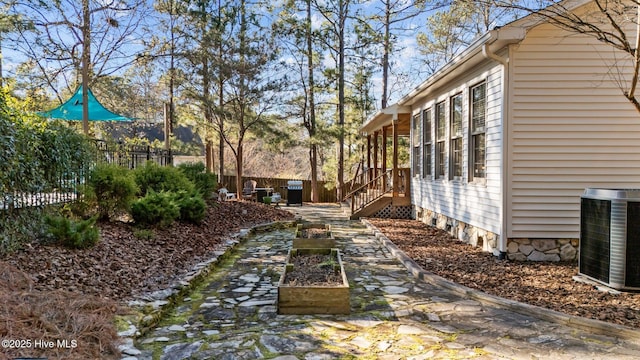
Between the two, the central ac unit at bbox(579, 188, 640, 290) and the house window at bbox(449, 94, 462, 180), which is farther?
the house window at bbox(449, 94, 462, 180)

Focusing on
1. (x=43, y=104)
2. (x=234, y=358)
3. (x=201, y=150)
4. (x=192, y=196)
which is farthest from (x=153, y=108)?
(x=234, y=358)

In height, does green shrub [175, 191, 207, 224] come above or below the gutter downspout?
below

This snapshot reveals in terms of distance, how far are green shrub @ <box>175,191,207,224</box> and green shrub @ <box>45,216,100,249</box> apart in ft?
9.61

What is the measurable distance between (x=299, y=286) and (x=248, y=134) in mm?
13578

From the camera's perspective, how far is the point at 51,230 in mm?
4762

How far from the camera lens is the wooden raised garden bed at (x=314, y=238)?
6676mm

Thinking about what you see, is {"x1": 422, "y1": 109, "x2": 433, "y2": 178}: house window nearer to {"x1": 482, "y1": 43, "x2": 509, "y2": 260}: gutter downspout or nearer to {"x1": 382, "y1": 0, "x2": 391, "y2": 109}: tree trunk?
{"x1": 482, "y1": 43, "x2": 509, "y2": 260}: gutter downspout

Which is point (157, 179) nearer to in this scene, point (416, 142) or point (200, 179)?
point (200, 179)

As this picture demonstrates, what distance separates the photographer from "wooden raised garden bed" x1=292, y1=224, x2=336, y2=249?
6.68 metres

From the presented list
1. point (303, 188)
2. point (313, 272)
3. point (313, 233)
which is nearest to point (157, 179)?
point (313, 233)

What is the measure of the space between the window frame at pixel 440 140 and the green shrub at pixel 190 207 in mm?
5187

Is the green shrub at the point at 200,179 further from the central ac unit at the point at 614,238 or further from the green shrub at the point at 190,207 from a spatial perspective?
the central ac unit at the point at 614,238

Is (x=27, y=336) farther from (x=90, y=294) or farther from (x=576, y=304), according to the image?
(x=576, y=304)

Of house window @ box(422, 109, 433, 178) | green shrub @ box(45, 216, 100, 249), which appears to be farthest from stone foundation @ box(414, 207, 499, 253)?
green shrub @ box(45, 216, 100, 249)
